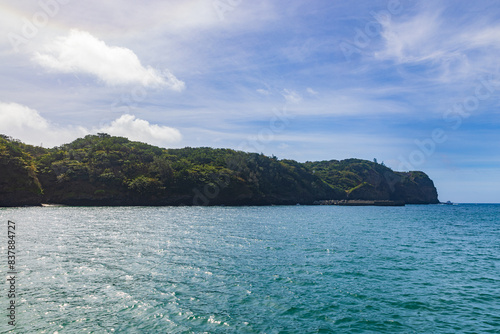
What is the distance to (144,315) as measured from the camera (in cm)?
1558

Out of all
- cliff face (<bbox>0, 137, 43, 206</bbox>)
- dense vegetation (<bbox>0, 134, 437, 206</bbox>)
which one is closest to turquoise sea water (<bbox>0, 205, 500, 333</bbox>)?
cliff face (<bbox>0, 137, 43, 206</bbox>)

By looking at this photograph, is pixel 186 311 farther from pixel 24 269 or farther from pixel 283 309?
pixel 24 269

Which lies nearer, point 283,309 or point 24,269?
point 283,309

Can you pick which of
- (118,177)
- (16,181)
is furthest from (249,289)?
(118,177)

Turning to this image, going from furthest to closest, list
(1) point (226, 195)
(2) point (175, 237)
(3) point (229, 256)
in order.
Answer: (1) point (226, 195) → (2) point (175, 237) → (3) point (229, 256)

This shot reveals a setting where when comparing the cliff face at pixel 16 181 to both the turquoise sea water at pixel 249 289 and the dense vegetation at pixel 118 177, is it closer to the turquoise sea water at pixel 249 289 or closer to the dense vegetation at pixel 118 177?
the dense vegetation at pixel 118 177

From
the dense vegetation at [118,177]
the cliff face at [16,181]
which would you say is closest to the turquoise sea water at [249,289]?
the cliff face at [16,181]

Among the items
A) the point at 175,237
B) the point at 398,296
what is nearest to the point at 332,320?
the point at 398,296

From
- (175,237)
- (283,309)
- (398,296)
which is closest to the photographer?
(283,309)

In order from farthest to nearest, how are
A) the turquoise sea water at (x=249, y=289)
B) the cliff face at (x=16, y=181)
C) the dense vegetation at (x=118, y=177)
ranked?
1. the dense vegetation at (x=118, y=177)
2. the cliff face at (x=16, y=181)
3. the turquoise sea water at (x=249, y=289)

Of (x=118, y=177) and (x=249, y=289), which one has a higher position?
(x=118, y=177)

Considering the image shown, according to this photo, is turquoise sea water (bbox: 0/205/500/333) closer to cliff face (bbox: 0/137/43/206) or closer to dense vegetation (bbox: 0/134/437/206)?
cliff face (bbox: 0/137/43/206)

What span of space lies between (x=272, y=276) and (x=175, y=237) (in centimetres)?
2367

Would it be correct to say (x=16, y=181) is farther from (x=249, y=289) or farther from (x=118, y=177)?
(x=249, y=289)
